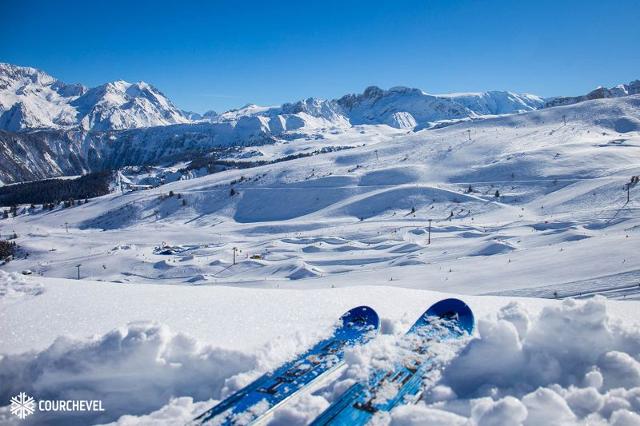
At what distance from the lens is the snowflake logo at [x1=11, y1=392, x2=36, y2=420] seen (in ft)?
13.7

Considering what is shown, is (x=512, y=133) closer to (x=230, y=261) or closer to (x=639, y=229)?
(x=639, y=229)

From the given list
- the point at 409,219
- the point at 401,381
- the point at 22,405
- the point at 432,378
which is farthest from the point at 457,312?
the point at 409,219

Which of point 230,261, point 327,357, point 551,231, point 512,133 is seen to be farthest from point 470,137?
point 327,357

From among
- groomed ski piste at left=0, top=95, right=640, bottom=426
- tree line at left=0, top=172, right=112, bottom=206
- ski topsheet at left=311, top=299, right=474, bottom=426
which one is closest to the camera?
ski topsheet at left=311, top=299, right=474, bottom=426

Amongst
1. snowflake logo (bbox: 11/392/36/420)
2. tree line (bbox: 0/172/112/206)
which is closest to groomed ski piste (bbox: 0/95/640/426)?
snowflake logo (bbox: 11/392/36/420)

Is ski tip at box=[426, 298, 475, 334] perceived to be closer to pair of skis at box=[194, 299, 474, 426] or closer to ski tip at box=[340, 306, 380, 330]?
pair of skis at box=[194, 299, 474, 426]

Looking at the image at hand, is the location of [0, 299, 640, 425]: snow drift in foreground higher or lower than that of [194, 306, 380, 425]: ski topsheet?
higher

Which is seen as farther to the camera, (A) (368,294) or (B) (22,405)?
(A) (368,294)

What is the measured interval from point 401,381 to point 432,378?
355 mm

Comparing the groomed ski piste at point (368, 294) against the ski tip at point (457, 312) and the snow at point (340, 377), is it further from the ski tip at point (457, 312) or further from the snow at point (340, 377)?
the ski tip at point (457, 312)

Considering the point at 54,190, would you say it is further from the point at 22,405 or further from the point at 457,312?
the point at 457,312

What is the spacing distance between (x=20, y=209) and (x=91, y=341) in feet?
454

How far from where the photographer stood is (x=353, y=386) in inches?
174

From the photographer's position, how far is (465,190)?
58500 millimetres
